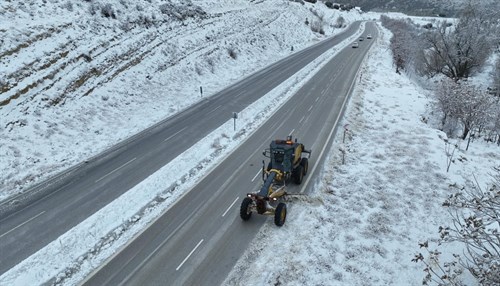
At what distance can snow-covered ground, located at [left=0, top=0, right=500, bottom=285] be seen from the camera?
12.6m

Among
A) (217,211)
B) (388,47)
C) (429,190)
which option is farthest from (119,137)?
Answer: (388,47)

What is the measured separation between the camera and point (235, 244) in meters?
13.5

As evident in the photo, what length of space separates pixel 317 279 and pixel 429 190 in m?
9.04

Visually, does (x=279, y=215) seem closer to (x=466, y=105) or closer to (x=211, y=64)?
(x=466, y=105)

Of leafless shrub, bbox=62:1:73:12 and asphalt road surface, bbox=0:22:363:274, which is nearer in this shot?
asphalt road surface, bbox=0:22:363:274

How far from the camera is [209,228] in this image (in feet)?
47.6

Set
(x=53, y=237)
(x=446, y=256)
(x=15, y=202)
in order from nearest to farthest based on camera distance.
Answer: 1. (x=446, y=256)
2. (x=53, y=237)
3. (x=15, y=202)

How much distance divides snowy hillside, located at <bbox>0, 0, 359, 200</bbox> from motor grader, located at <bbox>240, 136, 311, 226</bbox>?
40.4ft

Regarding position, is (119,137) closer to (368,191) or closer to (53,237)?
(53,237)

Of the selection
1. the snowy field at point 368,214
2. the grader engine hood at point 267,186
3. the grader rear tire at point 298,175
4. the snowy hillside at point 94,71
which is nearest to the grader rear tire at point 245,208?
the grader engine hood at point 267,186

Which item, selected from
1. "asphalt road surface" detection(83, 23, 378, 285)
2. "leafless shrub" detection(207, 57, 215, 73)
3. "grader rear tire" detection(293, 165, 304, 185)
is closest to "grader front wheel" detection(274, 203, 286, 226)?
"asphalt road surface" detection(83, 23, 378, 285)

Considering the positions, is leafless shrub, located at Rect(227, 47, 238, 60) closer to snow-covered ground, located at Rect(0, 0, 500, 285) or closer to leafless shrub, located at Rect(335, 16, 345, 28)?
snow-covered ground, located at Rect(0, 0, 500, 285)

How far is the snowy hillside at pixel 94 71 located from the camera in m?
22.2

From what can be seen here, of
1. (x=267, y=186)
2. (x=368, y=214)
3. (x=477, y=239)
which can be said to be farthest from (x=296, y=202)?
(x=477, y=239)
